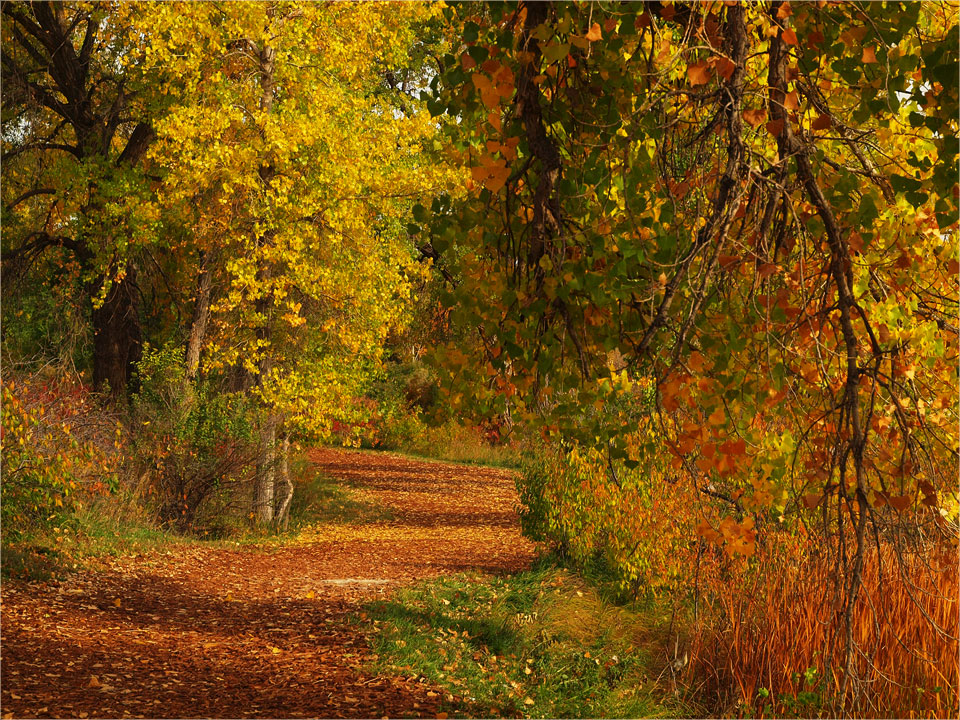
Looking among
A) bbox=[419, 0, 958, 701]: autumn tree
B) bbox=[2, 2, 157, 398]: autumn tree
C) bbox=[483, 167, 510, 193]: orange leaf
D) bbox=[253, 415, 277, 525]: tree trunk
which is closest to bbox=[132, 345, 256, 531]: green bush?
bbox=[253, 415, 277, 525]: tree trunk

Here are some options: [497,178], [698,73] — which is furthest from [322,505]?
[698,73]

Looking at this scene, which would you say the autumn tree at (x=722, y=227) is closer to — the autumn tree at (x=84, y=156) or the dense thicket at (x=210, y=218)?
the dense thicket at (x=210, y=218)

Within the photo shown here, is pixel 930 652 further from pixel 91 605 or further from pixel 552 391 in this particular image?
pixel 91 605

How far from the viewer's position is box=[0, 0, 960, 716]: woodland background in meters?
2.89

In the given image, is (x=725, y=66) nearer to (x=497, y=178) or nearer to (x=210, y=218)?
(x=497, y=178)

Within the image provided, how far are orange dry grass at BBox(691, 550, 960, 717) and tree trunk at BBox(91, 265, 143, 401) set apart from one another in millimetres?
9168

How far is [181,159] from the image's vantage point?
9.97 meters

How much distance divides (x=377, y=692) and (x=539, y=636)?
164 centimetres

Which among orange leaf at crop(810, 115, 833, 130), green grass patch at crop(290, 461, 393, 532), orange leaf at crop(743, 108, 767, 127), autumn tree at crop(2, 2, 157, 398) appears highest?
autumn tree at crop(2, 2, 157, 398)

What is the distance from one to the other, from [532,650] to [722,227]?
477 cm

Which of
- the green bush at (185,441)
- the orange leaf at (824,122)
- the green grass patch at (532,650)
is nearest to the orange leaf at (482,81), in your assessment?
the orange leaf at (824,122)

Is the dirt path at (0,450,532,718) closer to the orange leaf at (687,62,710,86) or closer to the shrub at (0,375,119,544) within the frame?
the shrub at (0,375,119,544)

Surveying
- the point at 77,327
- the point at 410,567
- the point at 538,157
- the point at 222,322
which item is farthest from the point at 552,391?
the point at 77,327

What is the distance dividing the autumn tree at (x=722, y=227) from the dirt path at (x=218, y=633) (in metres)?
3.07
